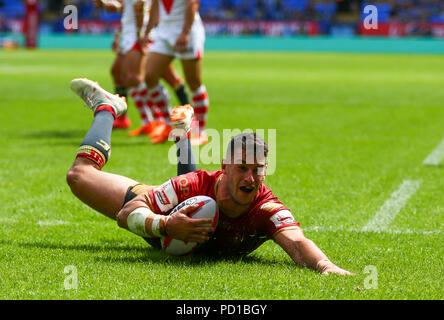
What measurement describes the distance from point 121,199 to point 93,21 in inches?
1904

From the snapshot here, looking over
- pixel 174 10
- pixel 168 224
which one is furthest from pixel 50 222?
pixel 174 10

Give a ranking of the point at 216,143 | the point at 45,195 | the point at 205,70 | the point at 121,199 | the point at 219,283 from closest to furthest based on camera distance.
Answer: the point at 219,283, the point at 121,199, the point at 45,195, the point at 216,143, the point at 205,70

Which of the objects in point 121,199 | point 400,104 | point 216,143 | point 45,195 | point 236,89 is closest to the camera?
point 121,199

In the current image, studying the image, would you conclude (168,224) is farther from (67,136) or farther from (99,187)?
(67,136)

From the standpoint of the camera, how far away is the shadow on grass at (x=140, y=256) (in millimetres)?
4410

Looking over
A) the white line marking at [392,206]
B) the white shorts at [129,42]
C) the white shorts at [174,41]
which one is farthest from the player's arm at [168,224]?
the white shorts at [129,42]

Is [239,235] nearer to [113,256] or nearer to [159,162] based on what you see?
[113,256]

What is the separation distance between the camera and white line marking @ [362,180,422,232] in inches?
218

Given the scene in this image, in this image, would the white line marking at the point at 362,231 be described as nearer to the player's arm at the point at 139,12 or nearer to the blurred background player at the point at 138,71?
the blurred background player at the point at 138,71

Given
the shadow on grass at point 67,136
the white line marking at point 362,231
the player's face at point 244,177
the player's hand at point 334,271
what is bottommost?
the shadow on grass at point 67,136

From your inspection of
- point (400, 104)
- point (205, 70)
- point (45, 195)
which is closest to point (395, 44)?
point (205, 70)

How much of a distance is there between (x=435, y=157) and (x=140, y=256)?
17.1 feet

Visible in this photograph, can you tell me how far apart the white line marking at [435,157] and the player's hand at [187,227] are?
15.7 feet

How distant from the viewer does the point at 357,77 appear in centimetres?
2284
